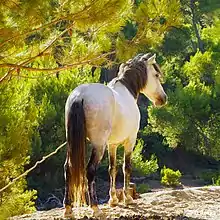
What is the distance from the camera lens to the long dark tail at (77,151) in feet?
11.2

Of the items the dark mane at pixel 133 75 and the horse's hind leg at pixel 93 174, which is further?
the dark mane at pixel 133 75

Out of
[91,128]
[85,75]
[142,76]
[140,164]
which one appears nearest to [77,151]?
[91,128]

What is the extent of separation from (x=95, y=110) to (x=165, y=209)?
1.08m

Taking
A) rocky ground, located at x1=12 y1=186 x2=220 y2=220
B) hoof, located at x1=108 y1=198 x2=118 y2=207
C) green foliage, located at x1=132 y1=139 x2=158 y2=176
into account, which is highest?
hoof, located at x1=108 y1=198 x2=118 y2=207

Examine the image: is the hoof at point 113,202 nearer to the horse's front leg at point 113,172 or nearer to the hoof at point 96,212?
the horse's front leg at point 113,172

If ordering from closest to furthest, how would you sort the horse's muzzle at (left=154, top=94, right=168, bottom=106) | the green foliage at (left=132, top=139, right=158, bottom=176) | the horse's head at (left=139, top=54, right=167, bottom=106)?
the horse's head at (left=139, top=54, right=167, bottom=106)
the horse's muzzle at (left=154, top=94, right=168, bottom=106)
the green foliage at (left=132, top=139, right=158, bottom=176)

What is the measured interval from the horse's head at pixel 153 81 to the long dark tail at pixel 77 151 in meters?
1.05

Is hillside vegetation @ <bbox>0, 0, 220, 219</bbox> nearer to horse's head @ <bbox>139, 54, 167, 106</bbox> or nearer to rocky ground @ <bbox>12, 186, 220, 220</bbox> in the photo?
horse's head @ <bbox>139, 54, 167, 106</bbox>

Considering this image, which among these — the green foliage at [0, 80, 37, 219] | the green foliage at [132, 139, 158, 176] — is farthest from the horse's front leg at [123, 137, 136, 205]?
the green foliage at [132, 139, 158, 176]

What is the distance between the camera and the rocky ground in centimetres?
374

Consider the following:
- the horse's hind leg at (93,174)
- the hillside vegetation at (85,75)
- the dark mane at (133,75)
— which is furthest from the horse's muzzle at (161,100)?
the horse's hind leg at (93,174)

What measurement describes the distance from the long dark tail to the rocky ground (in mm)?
210

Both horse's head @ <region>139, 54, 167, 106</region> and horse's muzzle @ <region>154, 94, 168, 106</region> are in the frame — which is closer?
horse's head @ <region>139, 54, 167, 106</region>

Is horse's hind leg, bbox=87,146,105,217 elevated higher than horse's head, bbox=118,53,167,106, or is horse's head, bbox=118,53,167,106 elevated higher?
horse's head, bbox=118,53,167,106
